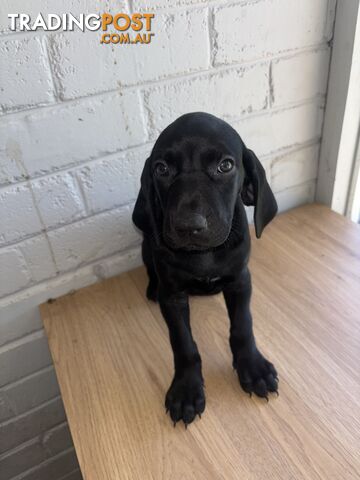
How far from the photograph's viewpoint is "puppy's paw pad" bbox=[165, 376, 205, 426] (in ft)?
2.64

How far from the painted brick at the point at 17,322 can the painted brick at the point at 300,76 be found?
951 mm

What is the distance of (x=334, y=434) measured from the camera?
748 millimetres

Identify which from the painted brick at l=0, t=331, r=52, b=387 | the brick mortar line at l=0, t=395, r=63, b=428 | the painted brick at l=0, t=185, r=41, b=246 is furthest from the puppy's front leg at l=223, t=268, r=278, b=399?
the brick mortar line at l=0, t=395, r=63, b=428

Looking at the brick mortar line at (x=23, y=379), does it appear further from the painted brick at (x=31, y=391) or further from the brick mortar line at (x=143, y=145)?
the brick mortar line at (x=143, y=145)

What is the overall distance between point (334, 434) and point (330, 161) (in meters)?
0.91

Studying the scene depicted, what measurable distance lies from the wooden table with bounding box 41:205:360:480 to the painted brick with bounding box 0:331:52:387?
0.44 feet

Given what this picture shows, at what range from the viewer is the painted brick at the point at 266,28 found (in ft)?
3.44

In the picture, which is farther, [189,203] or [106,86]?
[106,86]

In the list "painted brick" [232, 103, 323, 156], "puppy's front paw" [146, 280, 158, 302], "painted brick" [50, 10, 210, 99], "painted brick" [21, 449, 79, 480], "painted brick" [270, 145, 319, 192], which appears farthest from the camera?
"painted brick" [21, 449, 79, 480]

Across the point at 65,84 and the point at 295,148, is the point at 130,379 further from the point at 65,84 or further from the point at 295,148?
the point at 295,148

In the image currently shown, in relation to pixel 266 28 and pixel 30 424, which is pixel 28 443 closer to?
pixel 30 424

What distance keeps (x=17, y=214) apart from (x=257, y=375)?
26.8 inches

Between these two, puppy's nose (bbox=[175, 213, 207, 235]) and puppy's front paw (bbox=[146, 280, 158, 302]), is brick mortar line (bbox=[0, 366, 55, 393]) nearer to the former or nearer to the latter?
puppy's front paw (bbox=[146, 280, 158, 302])

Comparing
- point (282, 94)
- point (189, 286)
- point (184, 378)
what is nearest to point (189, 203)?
point (189, 286)
